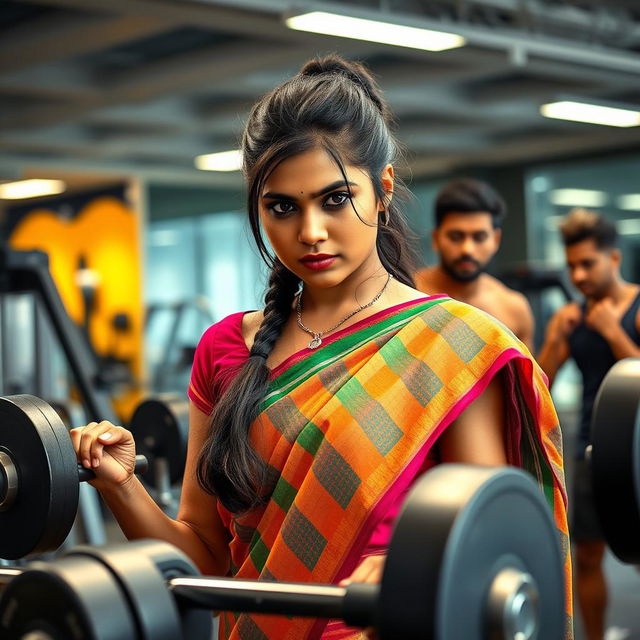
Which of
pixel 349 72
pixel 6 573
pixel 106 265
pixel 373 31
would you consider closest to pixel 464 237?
pixel 373 31

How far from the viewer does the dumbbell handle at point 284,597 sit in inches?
38.9

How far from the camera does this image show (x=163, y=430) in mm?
2277

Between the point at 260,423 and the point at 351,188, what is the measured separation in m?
0.33

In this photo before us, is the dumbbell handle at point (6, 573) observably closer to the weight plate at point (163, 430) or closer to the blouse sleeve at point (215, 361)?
the blouse sleeve at point (215, 361)

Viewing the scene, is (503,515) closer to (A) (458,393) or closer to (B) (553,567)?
(B) (553,567)

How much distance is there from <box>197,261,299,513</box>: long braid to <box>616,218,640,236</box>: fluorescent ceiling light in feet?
28.8

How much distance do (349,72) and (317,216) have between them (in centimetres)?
28

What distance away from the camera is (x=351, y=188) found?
4.50 ft

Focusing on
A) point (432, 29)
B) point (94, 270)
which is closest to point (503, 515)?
point (432, 29)

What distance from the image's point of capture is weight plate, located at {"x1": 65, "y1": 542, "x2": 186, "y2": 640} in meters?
0.99

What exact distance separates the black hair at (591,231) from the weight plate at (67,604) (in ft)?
10.7

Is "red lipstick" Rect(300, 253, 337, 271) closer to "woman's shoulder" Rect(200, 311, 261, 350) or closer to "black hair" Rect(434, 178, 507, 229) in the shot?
"woman's shoulder" Rect(200, 311, 261, 350)

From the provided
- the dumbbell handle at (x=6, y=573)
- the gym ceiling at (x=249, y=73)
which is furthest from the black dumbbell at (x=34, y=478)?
the gym ceiling at (x=249, y=73)

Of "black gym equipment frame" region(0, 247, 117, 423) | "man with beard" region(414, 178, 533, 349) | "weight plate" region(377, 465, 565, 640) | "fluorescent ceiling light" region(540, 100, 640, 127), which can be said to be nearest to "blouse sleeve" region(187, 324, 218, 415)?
"weight plate" region(377, 465, 565, 640)
